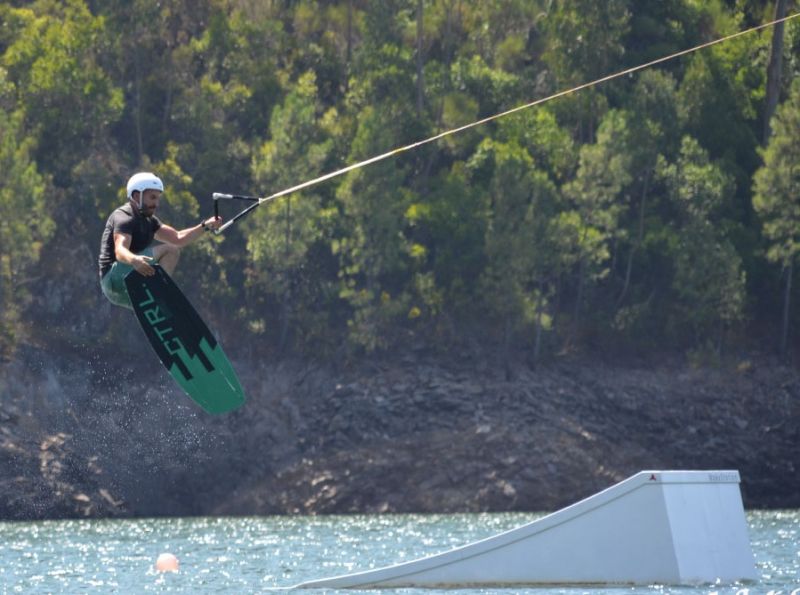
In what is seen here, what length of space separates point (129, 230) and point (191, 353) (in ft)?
5.57

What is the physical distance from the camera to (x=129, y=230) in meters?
15.0

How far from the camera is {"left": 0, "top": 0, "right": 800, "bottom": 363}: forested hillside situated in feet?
146

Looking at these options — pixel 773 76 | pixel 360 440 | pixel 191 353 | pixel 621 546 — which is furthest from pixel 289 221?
pixel 191 353

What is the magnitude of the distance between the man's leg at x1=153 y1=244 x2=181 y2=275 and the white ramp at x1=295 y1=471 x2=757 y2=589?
240 inches

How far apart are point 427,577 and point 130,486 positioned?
22.1 meters

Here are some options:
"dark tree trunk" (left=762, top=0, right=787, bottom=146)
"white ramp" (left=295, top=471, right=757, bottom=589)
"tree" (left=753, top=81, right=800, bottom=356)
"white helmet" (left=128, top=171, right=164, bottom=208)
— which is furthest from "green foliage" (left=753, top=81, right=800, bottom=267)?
"white helmet" (left=128, top=171, right=164, bottom=208)

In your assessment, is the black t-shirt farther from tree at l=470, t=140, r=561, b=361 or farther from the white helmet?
tree at l=470, t=140, r=561, b=361

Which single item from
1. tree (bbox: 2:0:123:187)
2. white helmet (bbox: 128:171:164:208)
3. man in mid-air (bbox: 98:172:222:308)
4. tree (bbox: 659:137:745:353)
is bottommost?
tree (bbox: 659:137:745:353)

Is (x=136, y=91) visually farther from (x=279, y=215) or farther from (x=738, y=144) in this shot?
(x=738, y=144)

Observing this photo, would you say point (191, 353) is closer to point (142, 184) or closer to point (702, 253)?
point (142, 184)

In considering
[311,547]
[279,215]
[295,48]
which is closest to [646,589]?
[311,547]

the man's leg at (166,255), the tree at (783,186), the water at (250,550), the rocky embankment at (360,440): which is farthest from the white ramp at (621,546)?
the tree at (783,186)

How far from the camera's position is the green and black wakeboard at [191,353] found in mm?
15938

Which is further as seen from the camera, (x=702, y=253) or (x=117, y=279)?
(x=702, y=253)
